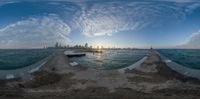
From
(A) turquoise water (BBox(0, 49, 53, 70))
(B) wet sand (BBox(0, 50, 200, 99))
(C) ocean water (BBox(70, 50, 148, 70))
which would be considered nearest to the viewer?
(B) wet sand (BBox(0, 50, 200, 99))

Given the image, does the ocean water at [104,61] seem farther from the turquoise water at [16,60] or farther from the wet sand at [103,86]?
the wet sand at [103,86]

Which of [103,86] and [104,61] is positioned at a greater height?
[103,86]

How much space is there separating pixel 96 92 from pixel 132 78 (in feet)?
26.7

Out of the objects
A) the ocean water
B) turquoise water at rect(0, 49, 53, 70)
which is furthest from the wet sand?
the ocean water

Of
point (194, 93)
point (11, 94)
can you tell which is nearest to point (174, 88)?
point (194, 93)

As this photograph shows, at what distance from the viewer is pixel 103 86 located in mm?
26969

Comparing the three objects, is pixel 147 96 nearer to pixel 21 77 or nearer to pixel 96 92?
pixel 96 92

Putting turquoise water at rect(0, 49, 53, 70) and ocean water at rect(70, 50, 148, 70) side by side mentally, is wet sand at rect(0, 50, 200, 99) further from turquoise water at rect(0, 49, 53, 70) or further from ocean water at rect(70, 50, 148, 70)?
ocean water at rect(70, 50, 148, 70)

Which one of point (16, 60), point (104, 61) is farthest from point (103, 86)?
point (104, 61)

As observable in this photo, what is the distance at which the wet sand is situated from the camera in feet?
73.6

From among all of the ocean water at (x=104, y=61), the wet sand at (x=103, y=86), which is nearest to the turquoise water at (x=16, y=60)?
the ocean water at (x=104, y=61)

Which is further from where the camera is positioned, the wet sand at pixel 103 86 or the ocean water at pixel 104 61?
the ocean water at pixel 104 61

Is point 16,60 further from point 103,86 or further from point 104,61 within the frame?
point 103,86

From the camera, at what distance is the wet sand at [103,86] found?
73.6ft
